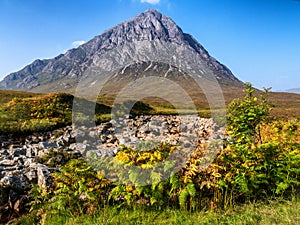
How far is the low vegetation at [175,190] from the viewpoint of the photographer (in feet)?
16.5

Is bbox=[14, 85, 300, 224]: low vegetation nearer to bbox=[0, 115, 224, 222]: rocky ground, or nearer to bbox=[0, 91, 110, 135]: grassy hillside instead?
bbox=[0, 115, 224, 222]: rocky ground

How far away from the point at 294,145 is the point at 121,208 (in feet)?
14.1

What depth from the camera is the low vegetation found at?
5016 millimetres

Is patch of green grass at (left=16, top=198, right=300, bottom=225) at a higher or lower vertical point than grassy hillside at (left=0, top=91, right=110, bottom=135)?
lower

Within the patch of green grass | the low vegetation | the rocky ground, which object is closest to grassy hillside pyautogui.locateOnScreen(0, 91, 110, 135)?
the rocky ground

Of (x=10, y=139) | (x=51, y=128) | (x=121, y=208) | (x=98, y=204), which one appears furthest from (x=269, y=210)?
(x=51, y=128)

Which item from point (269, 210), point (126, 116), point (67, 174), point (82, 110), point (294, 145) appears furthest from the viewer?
point (126, 116)

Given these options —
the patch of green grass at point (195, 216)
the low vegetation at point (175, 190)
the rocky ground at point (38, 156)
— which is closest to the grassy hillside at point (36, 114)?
the rocky ground at point (38, 156)

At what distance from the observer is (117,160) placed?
564cm

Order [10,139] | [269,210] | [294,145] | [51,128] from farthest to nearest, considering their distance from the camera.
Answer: [51,128] < [10,139] < [294,145] < [269,210]

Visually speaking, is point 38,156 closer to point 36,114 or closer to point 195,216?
point 195,216

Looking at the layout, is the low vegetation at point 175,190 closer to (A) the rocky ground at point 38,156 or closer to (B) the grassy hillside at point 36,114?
(A) the rocky ground at point 38,156

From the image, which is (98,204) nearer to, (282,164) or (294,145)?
(282,164)

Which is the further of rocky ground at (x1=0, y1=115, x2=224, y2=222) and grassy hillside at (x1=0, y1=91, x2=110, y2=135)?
grassy hillside at (x1=0, y1=91, x2=110, y2=135)
